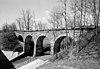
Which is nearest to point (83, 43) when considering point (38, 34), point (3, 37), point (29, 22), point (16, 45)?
point (38, 34)

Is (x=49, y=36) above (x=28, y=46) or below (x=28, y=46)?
above

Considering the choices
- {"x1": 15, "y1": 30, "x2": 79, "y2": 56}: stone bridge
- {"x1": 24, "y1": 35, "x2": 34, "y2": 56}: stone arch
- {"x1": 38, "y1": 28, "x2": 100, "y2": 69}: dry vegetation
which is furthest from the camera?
{"x1": 24, "y1": 35, "x2": 34, "y2": 56}: stone arch

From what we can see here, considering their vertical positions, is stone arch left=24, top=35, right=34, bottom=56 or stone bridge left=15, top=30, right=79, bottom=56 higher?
stone bridge left=15, top=30, right=79, bottom=56

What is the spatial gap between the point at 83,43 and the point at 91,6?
6135mm

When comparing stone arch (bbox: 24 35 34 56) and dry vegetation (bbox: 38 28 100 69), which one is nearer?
dry vegetation (bbox: 38 28 100 69)

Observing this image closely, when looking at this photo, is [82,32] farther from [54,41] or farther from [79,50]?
[54,41]

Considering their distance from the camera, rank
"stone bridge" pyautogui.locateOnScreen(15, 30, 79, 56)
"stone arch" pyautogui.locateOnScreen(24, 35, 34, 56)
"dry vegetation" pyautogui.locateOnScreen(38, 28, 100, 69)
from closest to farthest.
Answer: "dry vegetation" pyautogui.locateOnScreen(38, 28, 100, 69) < "stone bridge" pyautogui.locateOnScreen(15, 30, 79, 56) < "stone arch" pyautogui.locateOnScreen(24, 35, 34, 56)

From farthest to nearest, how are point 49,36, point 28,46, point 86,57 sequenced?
point 28,46, point 49,36, point 86,57

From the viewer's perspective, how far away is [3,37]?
26172 millimetres

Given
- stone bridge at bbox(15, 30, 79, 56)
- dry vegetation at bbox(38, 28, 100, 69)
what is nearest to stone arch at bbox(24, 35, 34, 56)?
stone bridge at bbox(15, 30, 79, 56)

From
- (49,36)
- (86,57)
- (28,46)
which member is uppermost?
(49,36)

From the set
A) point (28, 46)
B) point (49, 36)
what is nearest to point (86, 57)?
point (49, 36)

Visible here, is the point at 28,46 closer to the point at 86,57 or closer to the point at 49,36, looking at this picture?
the point at 49,36

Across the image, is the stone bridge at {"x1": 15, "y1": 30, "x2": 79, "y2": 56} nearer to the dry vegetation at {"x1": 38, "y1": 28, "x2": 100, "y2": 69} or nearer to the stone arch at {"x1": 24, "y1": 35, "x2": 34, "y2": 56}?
the stone arch at {"x1": 24, "y1": 35, "x2": 34, "y2": 56}
